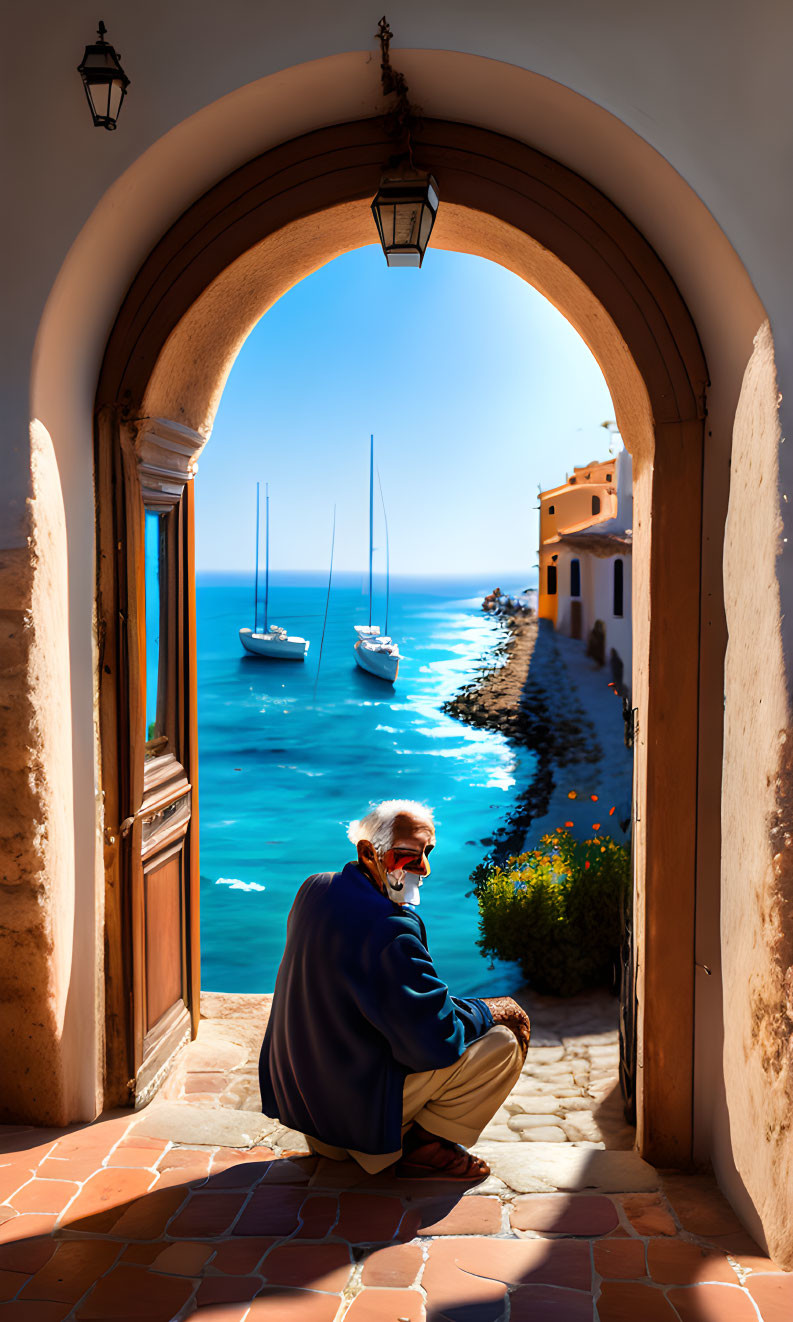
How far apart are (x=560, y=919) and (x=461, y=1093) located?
4018 mm

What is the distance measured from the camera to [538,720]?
2859 centimetres

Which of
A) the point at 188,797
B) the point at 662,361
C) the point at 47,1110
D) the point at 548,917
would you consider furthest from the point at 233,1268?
the point at 548,917

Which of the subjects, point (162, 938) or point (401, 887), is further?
point (162, 938)

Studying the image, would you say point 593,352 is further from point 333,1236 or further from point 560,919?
point 560,919

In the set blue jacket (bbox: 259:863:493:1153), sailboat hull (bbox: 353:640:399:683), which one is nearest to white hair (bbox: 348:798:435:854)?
blue jacket (bbox: 259:863:493:1153)

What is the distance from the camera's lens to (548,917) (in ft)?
22.2

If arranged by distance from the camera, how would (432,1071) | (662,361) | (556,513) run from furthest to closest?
(556,513) → (662,361) → (432,1071)

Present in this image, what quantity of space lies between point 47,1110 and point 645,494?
2998mm

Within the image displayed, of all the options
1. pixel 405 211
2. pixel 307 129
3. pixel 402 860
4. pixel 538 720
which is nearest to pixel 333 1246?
pixel 402 860

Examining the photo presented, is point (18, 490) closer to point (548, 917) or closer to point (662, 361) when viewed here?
point (662, 361)

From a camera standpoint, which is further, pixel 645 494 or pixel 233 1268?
pixel 645 494

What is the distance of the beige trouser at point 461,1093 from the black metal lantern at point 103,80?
3.08 m

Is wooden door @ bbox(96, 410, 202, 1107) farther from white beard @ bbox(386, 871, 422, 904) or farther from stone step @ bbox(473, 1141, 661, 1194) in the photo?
stone step @ bbox(473, 1141, 661, 1194)

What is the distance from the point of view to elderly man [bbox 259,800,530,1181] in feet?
8.89
